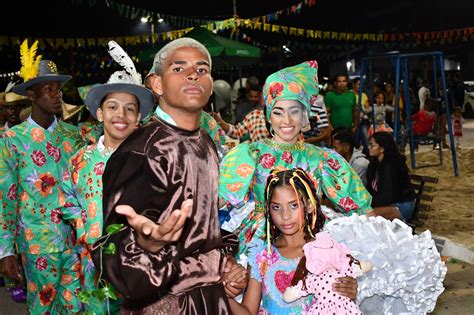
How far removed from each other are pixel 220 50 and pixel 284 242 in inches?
407

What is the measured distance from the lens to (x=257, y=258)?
4098mm

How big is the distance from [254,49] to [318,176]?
11.3m

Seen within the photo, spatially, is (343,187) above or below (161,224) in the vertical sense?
below

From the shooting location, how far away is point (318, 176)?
459 cm

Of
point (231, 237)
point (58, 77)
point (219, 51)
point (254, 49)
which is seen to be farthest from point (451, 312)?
point (254, 49)

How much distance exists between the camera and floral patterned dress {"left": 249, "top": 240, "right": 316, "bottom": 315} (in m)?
3.99

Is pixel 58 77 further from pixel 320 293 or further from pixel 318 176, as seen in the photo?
pixel 320 293

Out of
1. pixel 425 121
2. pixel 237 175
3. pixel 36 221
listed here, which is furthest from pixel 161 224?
pixel 425 121

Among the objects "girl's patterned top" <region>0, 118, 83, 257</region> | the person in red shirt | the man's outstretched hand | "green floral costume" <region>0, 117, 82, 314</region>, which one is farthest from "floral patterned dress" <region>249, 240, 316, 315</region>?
the person in red shirt

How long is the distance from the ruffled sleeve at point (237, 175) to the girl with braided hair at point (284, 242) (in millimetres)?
236

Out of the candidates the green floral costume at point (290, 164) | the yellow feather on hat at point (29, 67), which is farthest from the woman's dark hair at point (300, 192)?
the yellow feather on hat at point (29, 67)

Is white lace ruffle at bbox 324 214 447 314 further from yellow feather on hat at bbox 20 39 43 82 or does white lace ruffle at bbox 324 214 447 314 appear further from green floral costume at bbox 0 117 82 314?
yellow feather on hat at bbox 20 39 43 82

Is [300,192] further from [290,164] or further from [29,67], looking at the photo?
[29,67]

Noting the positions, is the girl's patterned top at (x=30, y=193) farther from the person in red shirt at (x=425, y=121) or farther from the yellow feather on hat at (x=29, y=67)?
the person in red shirt at (x=425, y=121)
